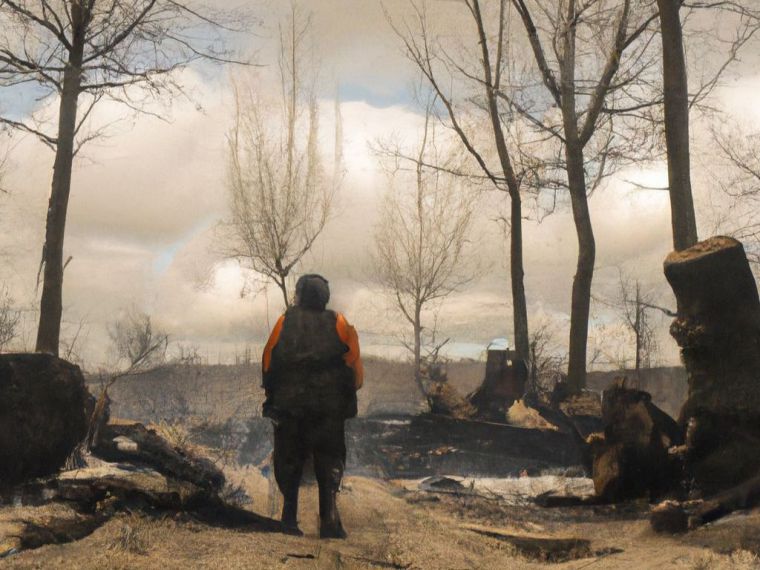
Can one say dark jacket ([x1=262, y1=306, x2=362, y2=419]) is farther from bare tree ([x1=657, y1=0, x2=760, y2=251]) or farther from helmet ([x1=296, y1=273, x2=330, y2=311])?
bare tree ([x1=657, y1=0, x2=760, y2=251])

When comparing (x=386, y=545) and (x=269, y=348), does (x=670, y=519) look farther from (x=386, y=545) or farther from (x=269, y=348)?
(x=269, y=348)

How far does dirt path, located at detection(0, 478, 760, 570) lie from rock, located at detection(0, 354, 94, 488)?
1.37m

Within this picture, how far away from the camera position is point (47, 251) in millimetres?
12617

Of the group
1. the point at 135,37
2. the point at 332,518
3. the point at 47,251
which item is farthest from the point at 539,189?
the point at 332,518

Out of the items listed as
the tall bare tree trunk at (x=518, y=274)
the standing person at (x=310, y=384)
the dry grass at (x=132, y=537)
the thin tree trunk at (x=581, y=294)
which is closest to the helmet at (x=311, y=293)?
the standing person at (x=310, y=384)

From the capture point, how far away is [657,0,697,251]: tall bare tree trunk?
10.7m

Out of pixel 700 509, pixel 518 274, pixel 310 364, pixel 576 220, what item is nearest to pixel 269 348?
pixel 310 364

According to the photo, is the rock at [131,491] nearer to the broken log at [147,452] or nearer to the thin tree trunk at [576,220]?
the broken log at [147,452]

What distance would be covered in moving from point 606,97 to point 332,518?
1162cm

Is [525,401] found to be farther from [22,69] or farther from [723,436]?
[22,69]

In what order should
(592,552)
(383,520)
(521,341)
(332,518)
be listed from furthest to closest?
1. (521,341)
2. (383,520)
3. (332,518)
4. (592,552)

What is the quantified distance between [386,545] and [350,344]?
1.83 metres

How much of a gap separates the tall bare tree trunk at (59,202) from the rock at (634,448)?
8007mm

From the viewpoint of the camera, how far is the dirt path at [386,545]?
18.6 feet
